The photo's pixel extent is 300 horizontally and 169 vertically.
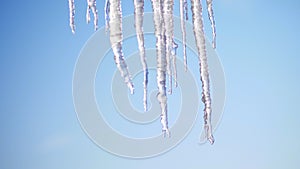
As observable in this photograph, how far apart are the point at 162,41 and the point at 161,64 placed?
5.2 inches

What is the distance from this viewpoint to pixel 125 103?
531cm

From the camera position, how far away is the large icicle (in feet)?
6.89

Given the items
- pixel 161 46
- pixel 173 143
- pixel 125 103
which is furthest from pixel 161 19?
pixel 173 143

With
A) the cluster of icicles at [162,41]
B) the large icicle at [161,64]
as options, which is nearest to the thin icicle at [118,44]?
the cluster of icicles at [162,41]

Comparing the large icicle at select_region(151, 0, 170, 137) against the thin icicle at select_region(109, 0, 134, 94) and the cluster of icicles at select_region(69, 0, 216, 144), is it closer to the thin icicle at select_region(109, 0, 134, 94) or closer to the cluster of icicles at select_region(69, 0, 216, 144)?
the cluster of icicles at select_region(69, 0, 216, 144)

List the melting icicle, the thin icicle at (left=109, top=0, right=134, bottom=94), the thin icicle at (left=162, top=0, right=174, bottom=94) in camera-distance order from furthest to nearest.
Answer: the melting icicle < the thin icicle at (left=162, top=0, right=174, bottom=94) < the thin icicle at (left=109, top=0, right=134, bottom=94)

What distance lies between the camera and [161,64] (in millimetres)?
2109

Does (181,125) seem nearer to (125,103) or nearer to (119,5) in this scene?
(125,103)

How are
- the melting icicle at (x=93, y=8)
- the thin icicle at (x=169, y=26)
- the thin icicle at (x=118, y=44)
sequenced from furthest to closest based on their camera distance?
the melting icicle at (x=93, y=8), the thin icicle at (x=169, y=26), the thin icicle at (x=118, y=44)

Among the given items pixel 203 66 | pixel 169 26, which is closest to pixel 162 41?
pixel 169 26

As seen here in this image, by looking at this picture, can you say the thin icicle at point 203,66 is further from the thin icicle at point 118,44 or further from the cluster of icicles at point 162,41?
the thin icicle at point 118,44

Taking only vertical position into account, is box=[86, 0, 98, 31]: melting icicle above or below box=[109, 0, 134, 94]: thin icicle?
above

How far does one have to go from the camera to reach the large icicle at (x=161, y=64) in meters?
2.10

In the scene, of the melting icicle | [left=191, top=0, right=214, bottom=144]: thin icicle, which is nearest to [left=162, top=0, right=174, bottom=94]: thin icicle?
[left=191, top=0, right=214, bottom=144]: thin icicle
